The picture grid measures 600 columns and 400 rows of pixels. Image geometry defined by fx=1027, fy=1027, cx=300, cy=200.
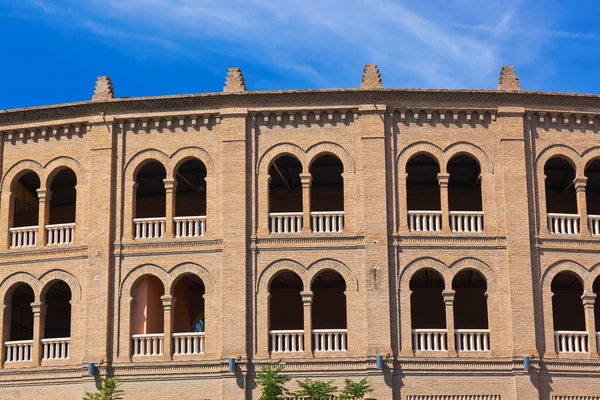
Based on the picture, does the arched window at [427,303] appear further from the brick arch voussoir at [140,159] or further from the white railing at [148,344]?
the brick arch voussoir at [140,159]

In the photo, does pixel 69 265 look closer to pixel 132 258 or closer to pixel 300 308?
pixel 132 258

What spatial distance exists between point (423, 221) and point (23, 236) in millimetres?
13816

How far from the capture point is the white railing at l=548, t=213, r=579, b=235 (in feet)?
113

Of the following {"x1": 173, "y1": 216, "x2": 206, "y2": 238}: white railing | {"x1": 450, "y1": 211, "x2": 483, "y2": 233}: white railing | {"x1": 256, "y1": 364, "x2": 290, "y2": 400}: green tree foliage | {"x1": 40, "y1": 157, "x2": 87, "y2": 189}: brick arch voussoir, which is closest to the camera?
{"x1": 256, "y1": 364, "x2": 290, "y2": 400}: green tree foliage

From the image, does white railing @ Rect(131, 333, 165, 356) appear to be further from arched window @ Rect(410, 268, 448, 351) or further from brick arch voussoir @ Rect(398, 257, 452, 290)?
arched window @ Rect(410, 268, 448, 351)

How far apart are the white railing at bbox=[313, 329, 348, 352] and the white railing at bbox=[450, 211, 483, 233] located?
5.11 metres

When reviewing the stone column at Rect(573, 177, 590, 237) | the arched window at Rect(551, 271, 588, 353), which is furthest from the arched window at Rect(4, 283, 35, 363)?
the stone column at Rect(573, 177, 590, 237)

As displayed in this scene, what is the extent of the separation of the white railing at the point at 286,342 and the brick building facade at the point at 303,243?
0.06 m

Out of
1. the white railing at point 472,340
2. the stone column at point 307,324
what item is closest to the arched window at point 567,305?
the white railing at point 472,340

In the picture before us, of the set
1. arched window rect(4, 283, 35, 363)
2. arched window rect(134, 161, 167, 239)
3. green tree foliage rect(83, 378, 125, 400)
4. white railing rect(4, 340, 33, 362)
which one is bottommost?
green tree foliage rect(83, 378, 125, 400)

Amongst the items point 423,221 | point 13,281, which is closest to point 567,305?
point 423,221

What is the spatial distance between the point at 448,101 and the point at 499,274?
6.09 meters

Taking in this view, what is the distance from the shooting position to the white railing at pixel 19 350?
34.5 meters

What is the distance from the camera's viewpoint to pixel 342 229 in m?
34.1
